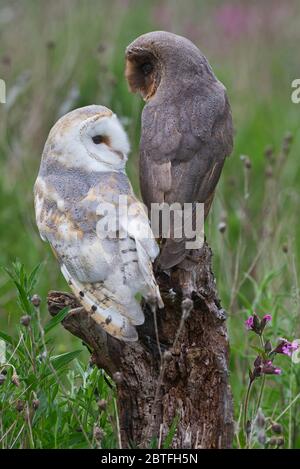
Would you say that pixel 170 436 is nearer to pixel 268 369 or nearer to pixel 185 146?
pixel 268 369

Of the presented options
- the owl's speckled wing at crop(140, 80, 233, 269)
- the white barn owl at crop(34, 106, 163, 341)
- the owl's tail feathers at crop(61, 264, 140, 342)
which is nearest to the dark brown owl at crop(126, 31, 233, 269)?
the owl's speckled wing at crop(140, 80, 233, 269)

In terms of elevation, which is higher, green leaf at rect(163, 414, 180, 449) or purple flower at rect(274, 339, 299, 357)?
purple flower at rect(274, 339, 299, 357)

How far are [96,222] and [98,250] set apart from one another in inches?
4.0

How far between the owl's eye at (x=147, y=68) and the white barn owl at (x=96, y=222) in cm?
77

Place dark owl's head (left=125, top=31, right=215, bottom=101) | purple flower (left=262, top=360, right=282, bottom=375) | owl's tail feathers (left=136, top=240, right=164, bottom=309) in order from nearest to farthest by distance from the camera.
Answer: owl's tail feathers (left=136, top=240, right=164, bottom=309) < purple flower (left=262, top=360, right=282, bottom=375) < dark owl's head (left=125, top=31, right=215, bottom=101)

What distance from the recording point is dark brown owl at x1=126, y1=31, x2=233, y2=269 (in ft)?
12.7

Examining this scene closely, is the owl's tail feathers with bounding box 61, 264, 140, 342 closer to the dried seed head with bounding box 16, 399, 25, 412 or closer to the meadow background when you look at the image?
the meadow background

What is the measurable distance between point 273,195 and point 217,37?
5.16 meters

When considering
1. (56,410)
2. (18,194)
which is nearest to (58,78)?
(18,194)

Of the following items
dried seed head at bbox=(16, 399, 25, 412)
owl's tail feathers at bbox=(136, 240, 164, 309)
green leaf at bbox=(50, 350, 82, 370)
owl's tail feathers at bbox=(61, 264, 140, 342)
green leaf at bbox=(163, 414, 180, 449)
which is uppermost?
owl's tail feathers at bbox=(136, 240, 164, 309)

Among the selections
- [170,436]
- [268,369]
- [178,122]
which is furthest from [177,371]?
[178,122]

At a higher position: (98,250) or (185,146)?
(185,146)

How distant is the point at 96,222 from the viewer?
11.0 feet

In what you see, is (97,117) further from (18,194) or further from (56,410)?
(18,194)
